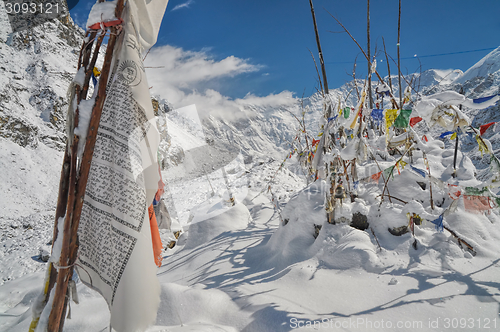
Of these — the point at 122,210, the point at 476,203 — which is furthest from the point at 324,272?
the point at 122,210

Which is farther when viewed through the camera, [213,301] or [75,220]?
[213,301]

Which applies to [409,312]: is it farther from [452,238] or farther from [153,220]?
[153,220]

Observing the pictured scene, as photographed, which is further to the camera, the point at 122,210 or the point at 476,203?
the point at 476,203

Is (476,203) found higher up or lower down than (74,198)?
lower down

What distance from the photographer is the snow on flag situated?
97cm

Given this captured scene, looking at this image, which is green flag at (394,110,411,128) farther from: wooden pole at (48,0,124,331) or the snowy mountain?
wooden pole at (48,0,124,331)

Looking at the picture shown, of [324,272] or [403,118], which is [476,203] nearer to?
[403,118]

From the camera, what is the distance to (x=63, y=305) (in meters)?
0.96

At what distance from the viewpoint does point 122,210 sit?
0.99 meters

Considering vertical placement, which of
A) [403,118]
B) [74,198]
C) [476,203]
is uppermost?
[403,118]

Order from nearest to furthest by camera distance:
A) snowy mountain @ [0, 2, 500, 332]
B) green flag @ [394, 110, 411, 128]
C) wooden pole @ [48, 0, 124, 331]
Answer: wooden pole @ [48, 0, 124, 331], snowy mountain @ [0, 2, 500, 332], green flag @ [394, 110, 411, 128]

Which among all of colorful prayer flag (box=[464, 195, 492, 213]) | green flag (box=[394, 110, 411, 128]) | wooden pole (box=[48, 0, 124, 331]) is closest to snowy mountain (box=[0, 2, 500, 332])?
colorful prayer flag (box=[464, 195, 492, 213])

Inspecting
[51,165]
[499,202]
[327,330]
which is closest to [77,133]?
[327,330]

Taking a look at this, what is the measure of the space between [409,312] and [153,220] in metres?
1.51
